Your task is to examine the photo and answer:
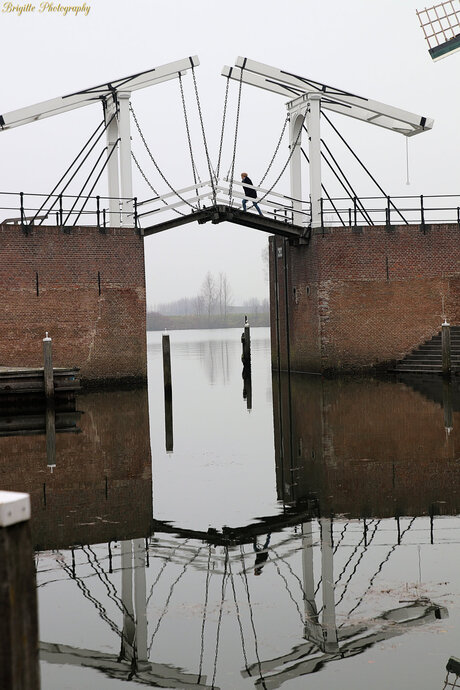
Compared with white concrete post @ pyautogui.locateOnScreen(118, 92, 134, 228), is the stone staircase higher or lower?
lower

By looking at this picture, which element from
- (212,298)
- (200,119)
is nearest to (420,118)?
(200,119)

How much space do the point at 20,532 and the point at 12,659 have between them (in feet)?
1.44

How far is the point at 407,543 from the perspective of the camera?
688 cm

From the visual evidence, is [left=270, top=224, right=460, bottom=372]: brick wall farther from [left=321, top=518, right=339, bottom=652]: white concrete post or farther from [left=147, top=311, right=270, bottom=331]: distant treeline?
[left=147, top=311, right=270, bottom=331]: distant treeline

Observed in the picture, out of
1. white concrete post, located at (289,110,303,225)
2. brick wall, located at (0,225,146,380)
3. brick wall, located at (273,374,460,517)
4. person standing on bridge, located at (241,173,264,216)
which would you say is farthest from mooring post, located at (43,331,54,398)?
white concrete post, located at (289,110,303,225)

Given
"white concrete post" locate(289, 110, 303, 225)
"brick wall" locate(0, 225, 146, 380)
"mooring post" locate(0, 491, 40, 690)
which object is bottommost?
"mooring post" locate(0, 491, 40, 690)

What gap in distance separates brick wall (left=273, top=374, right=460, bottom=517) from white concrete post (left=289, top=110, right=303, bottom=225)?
7965 millimetres

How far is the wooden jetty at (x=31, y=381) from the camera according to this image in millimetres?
18297

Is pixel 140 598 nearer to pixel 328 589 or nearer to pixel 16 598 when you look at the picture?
pixel 328 589

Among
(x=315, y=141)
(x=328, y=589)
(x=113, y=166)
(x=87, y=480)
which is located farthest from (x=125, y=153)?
Result: (x=328, y=589)

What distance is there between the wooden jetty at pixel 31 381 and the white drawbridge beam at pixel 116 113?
17.2 ft

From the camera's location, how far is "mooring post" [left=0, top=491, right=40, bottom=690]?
3.02 meters

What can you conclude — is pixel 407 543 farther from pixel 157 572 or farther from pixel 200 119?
pixel 200 119

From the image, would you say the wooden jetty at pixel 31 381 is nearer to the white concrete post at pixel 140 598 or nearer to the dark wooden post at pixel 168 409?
the dark wooden post at pixel 168 409
